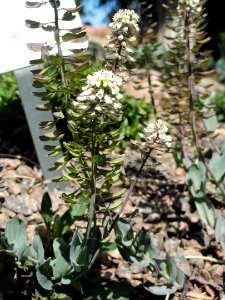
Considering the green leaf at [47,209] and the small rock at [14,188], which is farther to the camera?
the small rock at [14,188]

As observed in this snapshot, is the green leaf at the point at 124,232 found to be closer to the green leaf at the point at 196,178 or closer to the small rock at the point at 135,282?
the small rock at the point at 135,282

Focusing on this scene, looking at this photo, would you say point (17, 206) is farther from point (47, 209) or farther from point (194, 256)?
point (194, 256)

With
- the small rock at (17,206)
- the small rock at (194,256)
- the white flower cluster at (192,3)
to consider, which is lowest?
the small rock at (194,256)

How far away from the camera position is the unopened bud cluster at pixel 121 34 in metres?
1.53

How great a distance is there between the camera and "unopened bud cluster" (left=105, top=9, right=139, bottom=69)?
1533 millimetres

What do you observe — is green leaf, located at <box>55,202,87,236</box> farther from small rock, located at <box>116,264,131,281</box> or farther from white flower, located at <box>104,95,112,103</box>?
white flower, located at <box>104,95,112,103</box>

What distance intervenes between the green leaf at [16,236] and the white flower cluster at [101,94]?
1.77 ft

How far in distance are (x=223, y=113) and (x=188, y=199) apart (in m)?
2.07

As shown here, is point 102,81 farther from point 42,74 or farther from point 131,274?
point 131,274

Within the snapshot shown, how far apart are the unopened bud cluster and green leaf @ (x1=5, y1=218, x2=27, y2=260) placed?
655mm

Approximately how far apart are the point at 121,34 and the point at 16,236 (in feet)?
2.54

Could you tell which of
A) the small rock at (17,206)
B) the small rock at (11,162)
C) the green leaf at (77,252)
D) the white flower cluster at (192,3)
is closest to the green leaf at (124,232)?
the green leaf at (77,252)

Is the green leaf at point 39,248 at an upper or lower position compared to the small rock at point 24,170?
upper

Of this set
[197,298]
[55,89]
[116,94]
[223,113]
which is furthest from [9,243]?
[223,113]
